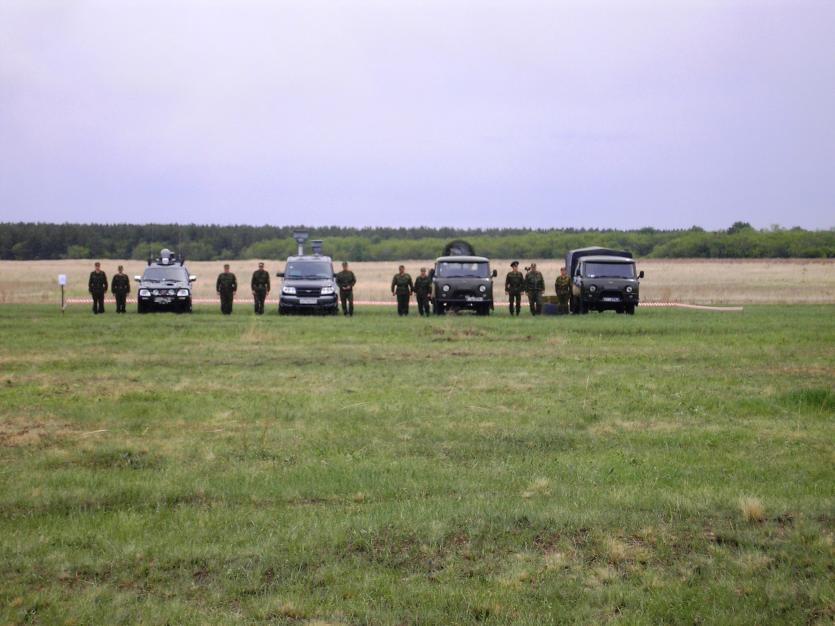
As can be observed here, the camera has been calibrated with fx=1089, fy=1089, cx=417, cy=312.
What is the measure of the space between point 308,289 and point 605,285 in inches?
350

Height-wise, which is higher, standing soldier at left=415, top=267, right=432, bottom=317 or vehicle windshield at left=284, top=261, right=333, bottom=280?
vehicle windshield at left=284, top=261, right=333, bottom=280

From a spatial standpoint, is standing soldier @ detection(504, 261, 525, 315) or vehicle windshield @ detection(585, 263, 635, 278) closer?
standing soldier @ detection(504, 261, 525, 315)

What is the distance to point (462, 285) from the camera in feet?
106

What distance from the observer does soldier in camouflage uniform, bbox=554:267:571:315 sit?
32938 millimetres

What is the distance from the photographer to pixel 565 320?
29047mm

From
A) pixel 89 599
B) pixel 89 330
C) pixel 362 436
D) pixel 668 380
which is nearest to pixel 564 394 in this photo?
pixel 668 380

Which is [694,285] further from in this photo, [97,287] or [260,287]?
[97,287]

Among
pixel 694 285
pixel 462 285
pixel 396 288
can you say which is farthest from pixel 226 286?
pixel 694 285

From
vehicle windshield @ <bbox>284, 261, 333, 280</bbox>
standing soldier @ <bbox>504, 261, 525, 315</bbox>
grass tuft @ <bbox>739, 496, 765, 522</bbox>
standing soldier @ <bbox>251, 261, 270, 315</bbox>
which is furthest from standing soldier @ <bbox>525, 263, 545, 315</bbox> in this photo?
grass tuft @ <bbox>739, 496, 765, 522</bbox>

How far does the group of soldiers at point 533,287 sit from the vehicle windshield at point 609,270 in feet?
2.49

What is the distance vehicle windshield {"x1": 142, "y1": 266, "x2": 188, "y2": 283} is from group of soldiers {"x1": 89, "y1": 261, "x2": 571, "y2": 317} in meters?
0.72

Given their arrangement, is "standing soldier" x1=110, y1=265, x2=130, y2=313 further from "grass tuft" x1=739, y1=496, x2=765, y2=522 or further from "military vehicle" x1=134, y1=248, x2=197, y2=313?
"grass tuft" x1=739, y1=496, x2=765, y2=522

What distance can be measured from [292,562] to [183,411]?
603cm

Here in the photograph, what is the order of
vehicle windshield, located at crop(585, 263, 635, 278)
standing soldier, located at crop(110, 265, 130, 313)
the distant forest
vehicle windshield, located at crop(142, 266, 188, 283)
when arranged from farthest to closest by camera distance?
the distant forest
vehicle windshield, located at crop(142, 266, 188, 283)
vehicle windshield, located at crop(585, 263, 635, 278)
standing soldier, located at crop(110, 265, 130, 313)
